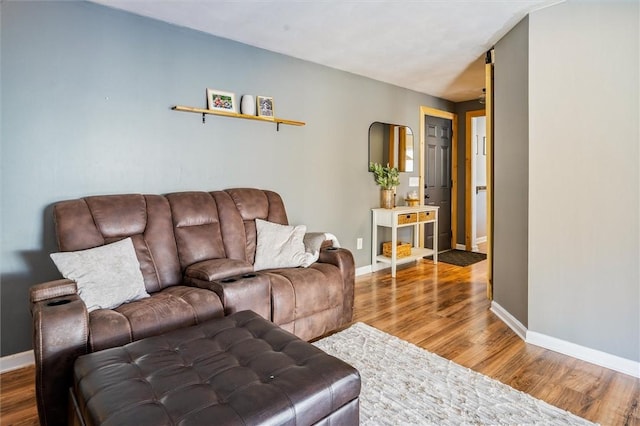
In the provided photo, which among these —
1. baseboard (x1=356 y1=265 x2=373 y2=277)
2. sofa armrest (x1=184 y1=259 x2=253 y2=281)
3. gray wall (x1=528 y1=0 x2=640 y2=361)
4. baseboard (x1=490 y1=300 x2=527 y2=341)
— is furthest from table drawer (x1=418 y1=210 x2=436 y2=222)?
sofa armrest (x1=184 y1=259 x2=253 y2=281)

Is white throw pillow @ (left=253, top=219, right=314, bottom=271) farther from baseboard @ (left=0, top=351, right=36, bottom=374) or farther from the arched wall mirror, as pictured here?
the arched wall mirror

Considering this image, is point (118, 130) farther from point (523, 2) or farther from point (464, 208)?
point (464, 208)

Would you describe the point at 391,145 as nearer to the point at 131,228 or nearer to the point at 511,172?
the point at 511,172

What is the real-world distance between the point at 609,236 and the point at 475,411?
1.45 metres

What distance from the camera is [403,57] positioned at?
3701 mm

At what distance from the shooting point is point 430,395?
75.7 inches

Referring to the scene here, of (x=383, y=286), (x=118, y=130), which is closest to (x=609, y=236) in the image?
(x=383, y=286)

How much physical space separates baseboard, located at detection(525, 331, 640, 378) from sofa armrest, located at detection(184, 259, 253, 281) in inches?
84.8

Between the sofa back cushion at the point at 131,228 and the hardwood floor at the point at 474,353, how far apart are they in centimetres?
89

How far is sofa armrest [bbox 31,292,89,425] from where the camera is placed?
5.17 ft

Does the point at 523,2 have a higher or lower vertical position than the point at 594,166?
higher

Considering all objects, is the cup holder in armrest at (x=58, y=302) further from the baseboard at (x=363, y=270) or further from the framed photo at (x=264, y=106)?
the baseboard at (x=363, y=270)

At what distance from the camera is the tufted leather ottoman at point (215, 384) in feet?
3.69

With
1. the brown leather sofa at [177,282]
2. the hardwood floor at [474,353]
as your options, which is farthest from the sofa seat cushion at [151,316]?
the hardwood floor at [474,353]
